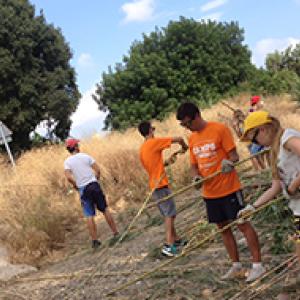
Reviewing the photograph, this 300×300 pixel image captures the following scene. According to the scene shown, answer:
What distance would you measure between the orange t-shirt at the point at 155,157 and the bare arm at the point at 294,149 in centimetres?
260

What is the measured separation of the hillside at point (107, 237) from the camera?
4.32 m

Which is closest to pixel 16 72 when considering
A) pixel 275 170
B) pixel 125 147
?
pixel 125 147

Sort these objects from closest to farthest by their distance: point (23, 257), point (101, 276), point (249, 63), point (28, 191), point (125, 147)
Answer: point (101, 276)
point (23, 257)
point (28, 191)
point (125, 147)
point (249, 63)

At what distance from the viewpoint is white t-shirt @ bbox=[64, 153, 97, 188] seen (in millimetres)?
7047

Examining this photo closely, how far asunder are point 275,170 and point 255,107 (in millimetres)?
4944

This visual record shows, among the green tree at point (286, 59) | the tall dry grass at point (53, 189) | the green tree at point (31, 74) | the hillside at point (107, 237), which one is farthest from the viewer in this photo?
the green tree at point (286, 59)

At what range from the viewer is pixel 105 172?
10484mm

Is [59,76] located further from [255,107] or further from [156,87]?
[255,107]

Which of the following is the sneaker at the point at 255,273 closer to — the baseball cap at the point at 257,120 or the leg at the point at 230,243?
the leg at the point at 230,243

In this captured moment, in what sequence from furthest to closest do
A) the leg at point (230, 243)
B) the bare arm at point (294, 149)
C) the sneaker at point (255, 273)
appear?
the leg at point (230, 243), the sneaker at point (255, 273), the bare arm at point (294, 149)

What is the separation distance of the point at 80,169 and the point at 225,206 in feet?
11.2

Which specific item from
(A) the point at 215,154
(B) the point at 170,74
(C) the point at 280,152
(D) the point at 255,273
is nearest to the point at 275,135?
(C) the point at 280,152

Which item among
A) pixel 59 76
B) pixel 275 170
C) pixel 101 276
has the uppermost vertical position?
pixel 59 76

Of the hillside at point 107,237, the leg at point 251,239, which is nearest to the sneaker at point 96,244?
the hillside at point 107,237
